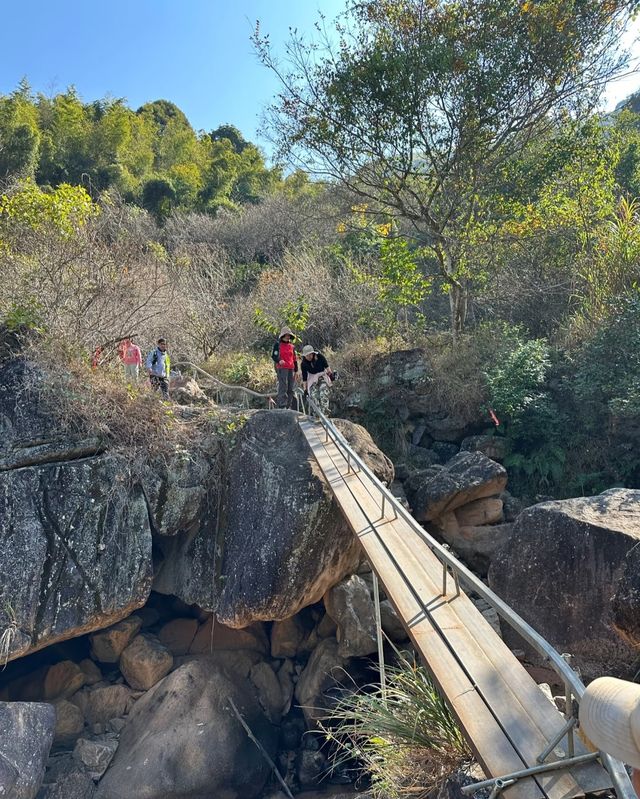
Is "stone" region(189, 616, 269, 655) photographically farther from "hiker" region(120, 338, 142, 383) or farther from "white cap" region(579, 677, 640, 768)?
"white cap" region(579, 677, 640, 768)

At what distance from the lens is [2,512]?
26.3ft

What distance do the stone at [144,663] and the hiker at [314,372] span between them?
4743 mm

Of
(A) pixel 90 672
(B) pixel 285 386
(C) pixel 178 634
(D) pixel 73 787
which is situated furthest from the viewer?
(B) pixel 285 386

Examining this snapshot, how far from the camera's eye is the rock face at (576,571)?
6.33 meters

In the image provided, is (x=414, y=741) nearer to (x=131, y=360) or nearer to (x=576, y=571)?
(x=576, y=571)

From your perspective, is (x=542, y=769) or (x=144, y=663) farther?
(x=144, y=663)

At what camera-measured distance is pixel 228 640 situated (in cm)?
916

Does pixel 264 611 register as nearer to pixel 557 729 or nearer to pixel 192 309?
pixel 557 729

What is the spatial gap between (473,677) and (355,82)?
11683 millimetres

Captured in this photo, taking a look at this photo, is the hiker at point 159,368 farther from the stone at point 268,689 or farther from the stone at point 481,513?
the stone at point 481,513

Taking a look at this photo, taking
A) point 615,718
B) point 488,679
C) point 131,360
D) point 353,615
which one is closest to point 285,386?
point 131,360

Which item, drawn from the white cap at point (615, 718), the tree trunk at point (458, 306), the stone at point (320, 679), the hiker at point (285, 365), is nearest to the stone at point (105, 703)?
the stone at point (320, 679)

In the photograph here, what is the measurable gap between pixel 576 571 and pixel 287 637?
4676 mm

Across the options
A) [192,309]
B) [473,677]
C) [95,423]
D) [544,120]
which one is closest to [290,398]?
[95,423]
